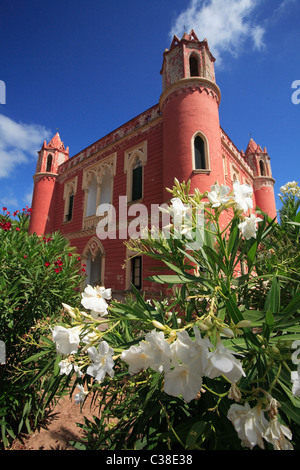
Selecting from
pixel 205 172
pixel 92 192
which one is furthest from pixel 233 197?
pixel 92 192

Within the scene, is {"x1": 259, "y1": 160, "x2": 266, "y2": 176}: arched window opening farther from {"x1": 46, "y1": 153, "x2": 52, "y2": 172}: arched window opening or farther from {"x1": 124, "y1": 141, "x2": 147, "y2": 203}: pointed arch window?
{"x1": 46, "y1": 153, "x2": 52, "y2": 172}: arched window opening

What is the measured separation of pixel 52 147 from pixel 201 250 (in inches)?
612

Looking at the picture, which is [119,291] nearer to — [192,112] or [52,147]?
[192,112]

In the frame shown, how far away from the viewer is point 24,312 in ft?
8.33

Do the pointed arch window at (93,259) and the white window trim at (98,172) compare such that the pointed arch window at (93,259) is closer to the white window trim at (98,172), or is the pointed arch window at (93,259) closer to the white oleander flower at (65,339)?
the white window trim at (98,172)

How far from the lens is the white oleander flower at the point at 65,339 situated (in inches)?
29.8

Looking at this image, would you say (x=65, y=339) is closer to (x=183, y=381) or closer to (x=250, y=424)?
(x=183, y=381)

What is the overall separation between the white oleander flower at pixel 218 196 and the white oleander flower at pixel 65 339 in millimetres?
810

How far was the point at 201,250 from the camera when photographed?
1.26 metres

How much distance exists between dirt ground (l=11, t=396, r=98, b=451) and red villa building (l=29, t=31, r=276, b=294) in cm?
407

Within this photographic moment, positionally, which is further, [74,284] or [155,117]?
[155,117]

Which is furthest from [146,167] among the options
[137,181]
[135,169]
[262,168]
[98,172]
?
[262,168]

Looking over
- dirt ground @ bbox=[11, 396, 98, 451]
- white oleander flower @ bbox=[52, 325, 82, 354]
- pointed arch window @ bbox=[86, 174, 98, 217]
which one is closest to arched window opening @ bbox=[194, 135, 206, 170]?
pointed arch window @ bbox=[86, 174, 98, 217]

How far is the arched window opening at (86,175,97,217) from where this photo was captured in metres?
11.0
